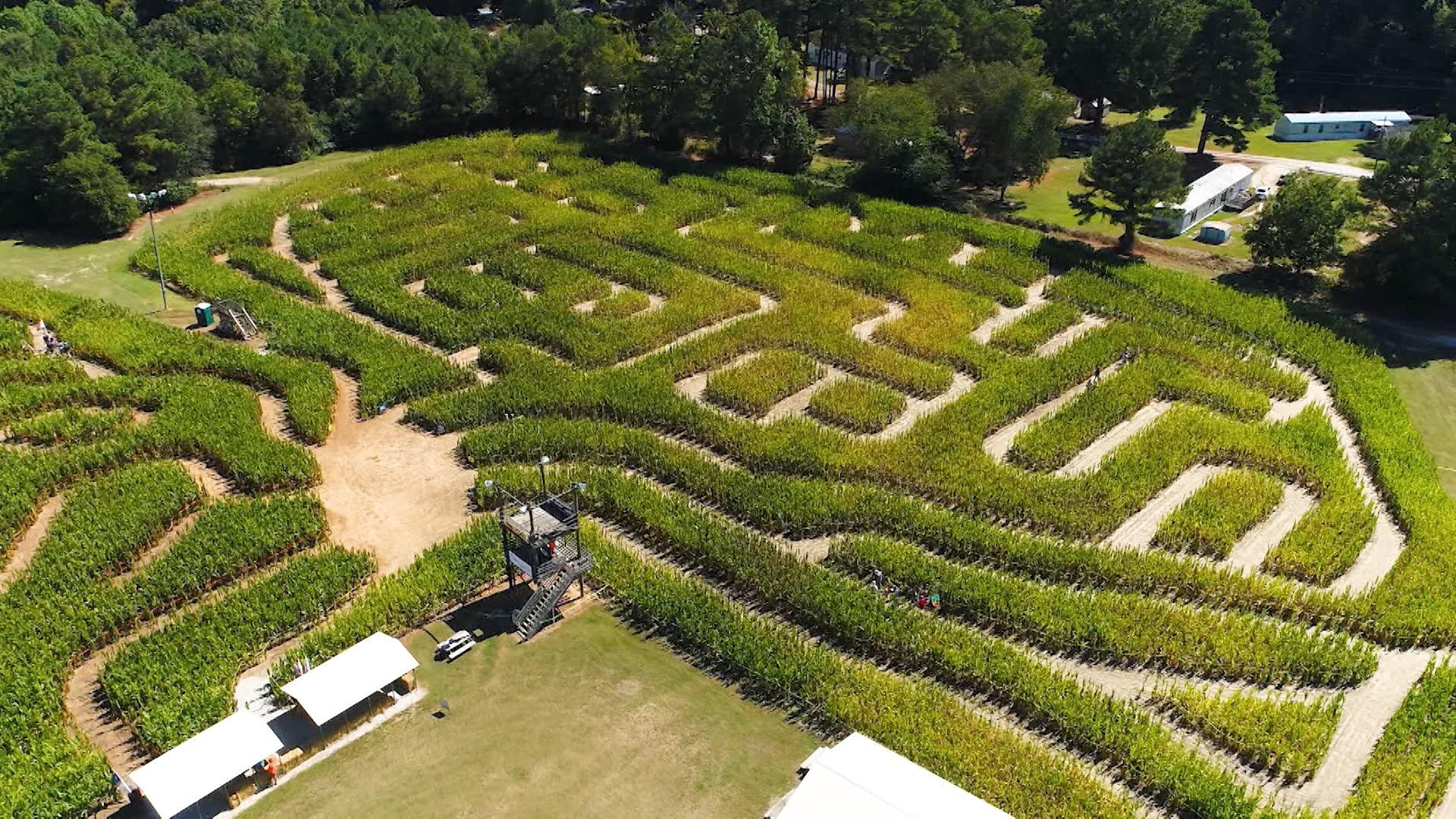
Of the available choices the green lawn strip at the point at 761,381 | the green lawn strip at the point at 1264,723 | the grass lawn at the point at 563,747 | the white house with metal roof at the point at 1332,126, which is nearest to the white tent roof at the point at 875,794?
A: the grass lawn at the point at 563,747

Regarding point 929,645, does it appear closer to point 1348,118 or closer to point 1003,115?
point 1003,115

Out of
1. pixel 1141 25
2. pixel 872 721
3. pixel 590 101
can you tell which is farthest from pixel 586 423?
pixel 1141 25

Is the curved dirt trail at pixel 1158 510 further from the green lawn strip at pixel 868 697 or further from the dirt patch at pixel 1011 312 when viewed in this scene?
the dirt patch at pixel 1011 312

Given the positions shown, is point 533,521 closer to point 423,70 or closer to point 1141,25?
point 423,70

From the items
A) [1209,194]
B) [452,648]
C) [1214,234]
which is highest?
[1209,194]

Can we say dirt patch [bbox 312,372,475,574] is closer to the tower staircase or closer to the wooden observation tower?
the wooden observation tower

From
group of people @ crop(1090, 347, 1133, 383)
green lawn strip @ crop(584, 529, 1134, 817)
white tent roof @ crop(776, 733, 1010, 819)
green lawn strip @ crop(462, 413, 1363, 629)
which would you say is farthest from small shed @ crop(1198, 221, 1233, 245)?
white tent roof @ crop(776, 733, 1010, 819)

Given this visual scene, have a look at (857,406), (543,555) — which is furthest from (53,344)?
(857,406)
